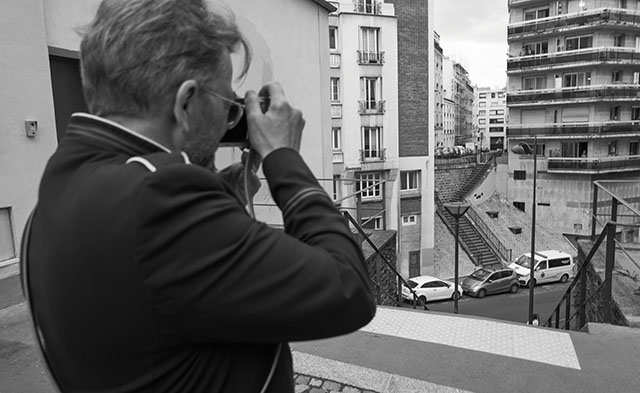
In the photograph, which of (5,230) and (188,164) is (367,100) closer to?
(5,230)

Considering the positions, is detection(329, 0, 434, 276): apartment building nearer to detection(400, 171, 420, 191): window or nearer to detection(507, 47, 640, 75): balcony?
detection(400, 171, 420, 191): window

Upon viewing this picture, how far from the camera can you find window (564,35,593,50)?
24847mm

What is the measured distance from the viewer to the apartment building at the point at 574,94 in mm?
24578

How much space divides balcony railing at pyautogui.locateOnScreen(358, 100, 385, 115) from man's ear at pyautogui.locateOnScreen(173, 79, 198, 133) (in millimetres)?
19951

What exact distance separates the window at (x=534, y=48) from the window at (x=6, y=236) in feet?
93.0

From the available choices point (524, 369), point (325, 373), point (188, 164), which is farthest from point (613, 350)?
point (188, 164)

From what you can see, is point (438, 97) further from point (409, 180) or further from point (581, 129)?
point (409, 180)

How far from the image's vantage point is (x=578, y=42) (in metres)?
25.3

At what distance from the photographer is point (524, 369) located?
303cm

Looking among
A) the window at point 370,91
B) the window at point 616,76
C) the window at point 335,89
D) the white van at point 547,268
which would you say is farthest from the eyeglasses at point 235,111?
the window at point 616,76

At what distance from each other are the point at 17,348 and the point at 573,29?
2866 cm

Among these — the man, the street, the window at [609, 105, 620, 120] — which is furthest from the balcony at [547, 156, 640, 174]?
the man

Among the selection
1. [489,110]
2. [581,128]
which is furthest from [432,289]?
[489,110]

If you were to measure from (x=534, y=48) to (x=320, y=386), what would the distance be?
2844cm
